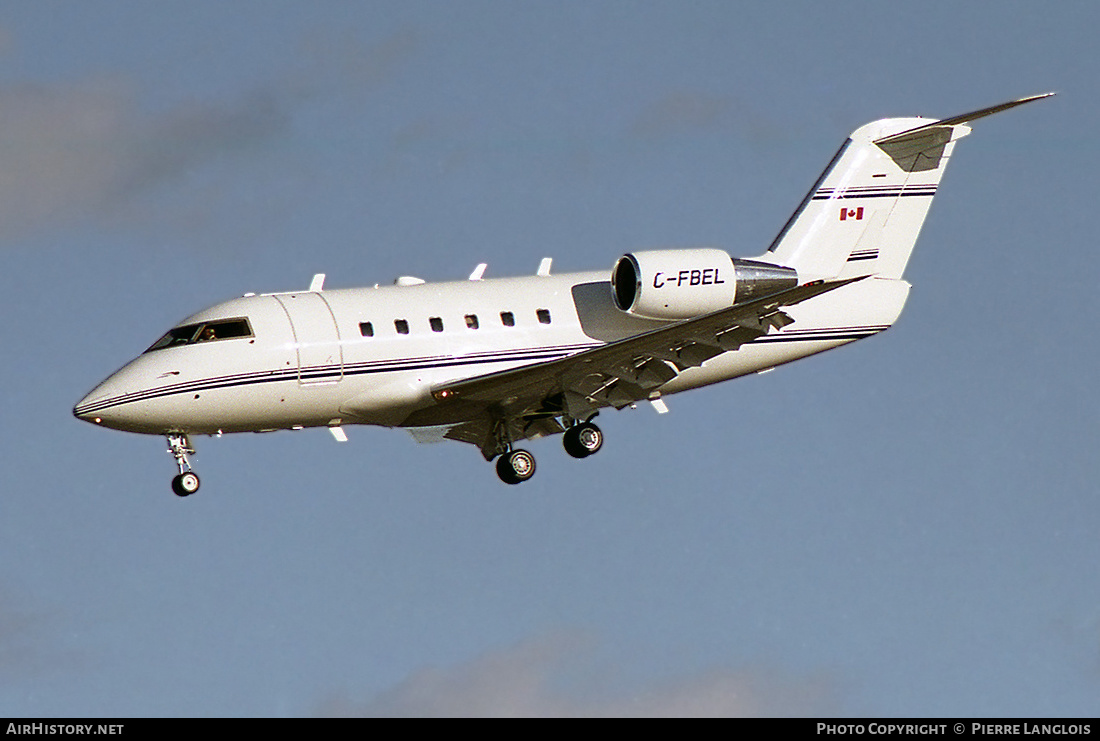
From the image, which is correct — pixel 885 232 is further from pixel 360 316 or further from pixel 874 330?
pixel 360 316

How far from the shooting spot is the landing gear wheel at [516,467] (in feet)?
121

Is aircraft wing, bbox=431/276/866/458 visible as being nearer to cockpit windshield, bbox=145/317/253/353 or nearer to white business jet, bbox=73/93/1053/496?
white business jet, bbox=73/93/1053/496

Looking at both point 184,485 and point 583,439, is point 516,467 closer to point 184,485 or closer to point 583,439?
point 583,439

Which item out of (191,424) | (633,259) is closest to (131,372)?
(191,424)

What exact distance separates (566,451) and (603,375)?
5.99 feet

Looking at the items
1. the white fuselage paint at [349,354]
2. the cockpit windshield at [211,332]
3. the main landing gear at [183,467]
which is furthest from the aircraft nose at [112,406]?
the cockpit windshield at [211,332]

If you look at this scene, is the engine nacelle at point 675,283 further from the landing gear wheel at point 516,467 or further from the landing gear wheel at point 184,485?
the landing gear wheel at point 184,485

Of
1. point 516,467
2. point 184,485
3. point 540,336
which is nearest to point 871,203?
point 540,336

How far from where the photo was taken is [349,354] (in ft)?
113

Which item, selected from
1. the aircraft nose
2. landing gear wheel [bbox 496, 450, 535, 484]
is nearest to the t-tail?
landing gear wheel [bbox 496, 450, 535, 484]
